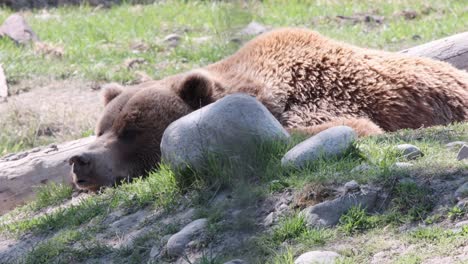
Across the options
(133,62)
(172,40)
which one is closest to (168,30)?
(172,40)

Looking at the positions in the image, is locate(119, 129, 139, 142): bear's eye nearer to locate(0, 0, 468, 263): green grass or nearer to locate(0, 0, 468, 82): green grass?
locate(0, 0, 468, 263): green grass

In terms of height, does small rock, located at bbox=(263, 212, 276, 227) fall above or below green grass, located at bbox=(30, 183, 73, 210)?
above

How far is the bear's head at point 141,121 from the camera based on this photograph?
5590 mm

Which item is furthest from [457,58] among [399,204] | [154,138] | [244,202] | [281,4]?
[281,4]

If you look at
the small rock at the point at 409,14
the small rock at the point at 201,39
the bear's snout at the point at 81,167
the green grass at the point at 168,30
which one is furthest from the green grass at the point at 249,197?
the small rock at the point at 409,14

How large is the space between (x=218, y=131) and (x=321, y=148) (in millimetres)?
592

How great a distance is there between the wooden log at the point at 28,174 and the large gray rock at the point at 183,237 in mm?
2153

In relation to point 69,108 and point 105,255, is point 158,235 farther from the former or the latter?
point 69,108

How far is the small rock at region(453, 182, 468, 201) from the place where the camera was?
3.61 meters

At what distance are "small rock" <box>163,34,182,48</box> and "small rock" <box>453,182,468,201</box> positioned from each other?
28.1 feet

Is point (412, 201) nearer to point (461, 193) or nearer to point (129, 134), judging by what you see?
point (461, 193)

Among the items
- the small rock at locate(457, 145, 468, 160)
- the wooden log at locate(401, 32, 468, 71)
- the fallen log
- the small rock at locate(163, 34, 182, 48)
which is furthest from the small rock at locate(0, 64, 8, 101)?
the small rock at locate(457, 145, 468, 160)

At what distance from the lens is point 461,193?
3.62 m

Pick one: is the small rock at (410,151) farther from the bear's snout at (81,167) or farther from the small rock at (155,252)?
the bear's snout at (81,167)
